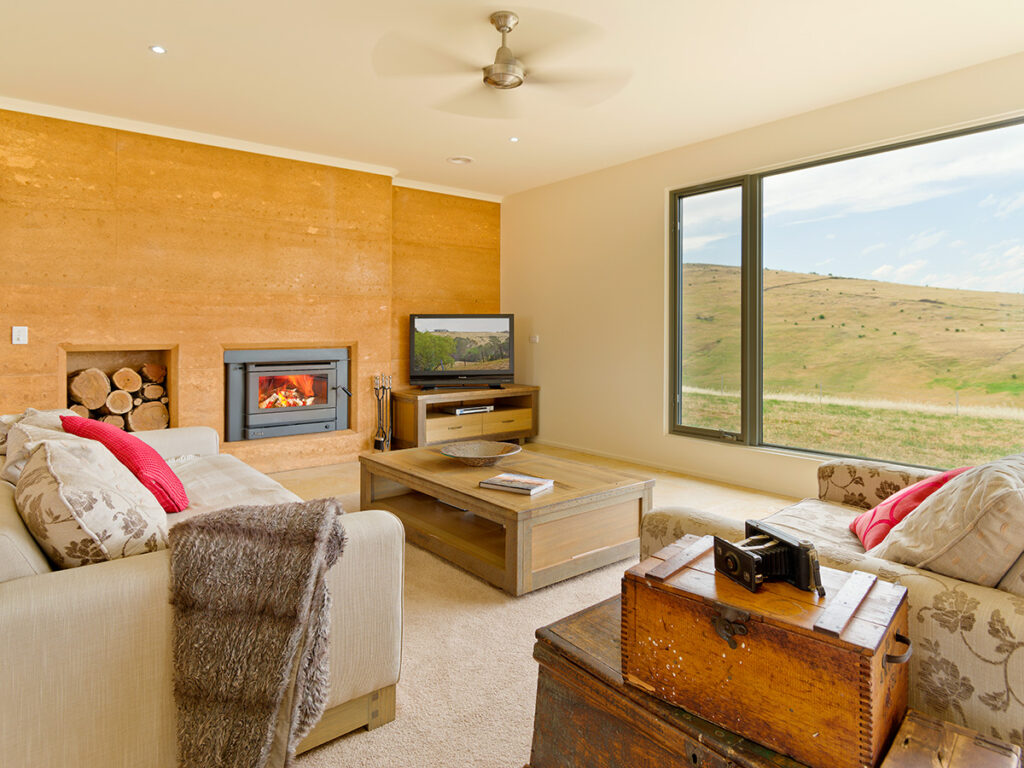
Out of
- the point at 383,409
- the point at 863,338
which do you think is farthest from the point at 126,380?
the point at 863,338

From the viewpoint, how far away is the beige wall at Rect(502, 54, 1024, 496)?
11.6ft

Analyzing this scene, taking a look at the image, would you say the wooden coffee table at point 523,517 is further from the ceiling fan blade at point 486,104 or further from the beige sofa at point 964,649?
the ceiling fan blade at point 486,104

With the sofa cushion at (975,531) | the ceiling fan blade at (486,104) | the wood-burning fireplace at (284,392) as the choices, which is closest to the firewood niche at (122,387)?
the wood-burning fireplace at (284,392)

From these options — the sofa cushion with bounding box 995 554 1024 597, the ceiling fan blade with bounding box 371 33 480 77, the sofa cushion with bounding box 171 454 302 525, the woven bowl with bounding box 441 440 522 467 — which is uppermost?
the ceiling fan blade with bounding box 371 33 480 77

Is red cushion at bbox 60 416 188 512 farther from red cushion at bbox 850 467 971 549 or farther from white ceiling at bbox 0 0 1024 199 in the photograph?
red cushion at bbox 850 467 971 549

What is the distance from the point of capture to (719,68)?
Answer: 3.28 m

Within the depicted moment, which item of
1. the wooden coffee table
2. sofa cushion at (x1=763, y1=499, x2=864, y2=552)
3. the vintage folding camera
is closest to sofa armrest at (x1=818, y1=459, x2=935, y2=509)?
sofa cushion at (x1=763, y1=499, x2=864, y2=552)

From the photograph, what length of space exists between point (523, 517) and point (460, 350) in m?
3.53

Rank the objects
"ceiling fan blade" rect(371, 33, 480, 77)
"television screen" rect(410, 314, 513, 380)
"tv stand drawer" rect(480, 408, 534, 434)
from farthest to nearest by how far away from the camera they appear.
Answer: "tv stand drawer" rect(480, 408, 534, 434) < "television screen" rect(410, 314, 513, 380) < "ceiling fan blade" rect(371, 33, 480, 77)

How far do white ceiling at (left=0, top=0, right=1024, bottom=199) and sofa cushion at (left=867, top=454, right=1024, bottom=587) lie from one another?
92.6 inches

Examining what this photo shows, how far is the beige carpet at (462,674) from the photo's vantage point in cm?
158

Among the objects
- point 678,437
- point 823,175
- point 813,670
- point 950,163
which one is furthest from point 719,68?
point 813,670

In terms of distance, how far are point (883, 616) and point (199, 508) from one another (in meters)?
2.30

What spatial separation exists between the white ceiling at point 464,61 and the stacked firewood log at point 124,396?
178 centimetres
